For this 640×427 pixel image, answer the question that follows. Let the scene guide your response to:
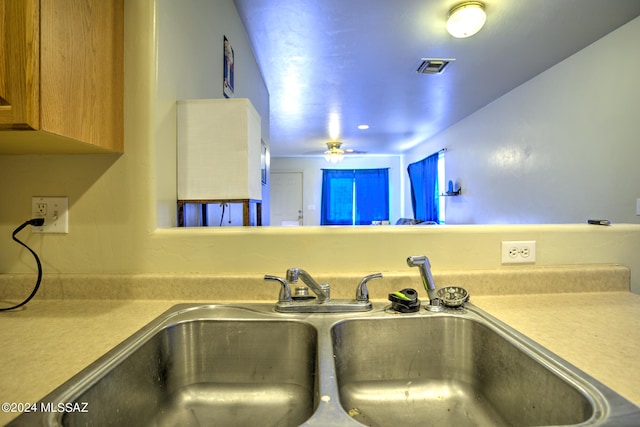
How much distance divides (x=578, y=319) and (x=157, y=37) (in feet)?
4.76

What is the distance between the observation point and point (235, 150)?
1115 mm

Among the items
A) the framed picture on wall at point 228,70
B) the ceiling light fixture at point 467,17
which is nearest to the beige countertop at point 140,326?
the framed picture on wall at point 228,70

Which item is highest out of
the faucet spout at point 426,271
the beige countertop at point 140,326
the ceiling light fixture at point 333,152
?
the ceiling light fixture at point 333,152

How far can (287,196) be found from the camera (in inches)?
293

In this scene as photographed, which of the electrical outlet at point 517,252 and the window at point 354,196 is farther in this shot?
the window at point 354,196

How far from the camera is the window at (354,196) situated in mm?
7383

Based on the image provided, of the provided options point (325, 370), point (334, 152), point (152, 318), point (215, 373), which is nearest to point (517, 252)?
point (325, 370)

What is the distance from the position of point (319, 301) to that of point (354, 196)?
670 cm

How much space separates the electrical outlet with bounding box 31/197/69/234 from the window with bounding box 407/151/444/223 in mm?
5134

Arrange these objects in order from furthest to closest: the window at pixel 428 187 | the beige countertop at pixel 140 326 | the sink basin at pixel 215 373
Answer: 1. the window at pixel 428 187
2. the sink basin at pixel 215 373
3. the beige countertop at pixel 140 326

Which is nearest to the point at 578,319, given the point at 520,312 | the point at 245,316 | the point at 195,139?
the point at 520,312

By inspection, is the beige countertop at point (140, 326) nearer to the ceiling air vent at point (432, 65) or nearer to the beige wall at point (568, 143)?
the beige wall at point (568, 143)

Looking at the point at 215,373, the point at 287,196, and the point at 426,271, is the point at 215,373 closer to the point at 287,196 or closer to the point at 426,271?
the point at 426,271

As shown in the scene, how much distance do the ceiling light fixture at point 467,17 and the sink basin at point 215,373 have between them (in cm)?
203
